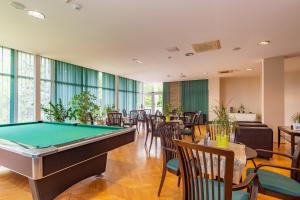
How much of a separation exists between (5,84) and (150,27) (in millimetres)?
4180

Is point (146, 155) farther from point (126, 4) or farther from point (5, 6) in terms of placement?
point (5, 6)

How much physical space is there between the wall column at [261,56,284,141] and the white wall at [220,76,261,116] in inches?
166

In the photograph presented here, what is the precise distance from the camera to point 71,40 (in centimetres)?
393

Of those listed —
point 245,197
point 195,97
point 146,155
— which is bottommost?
point 146,155

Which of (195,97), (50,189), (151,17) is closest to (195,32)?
(151,17)

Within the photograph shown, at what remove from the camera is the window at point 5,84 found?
14.9ft

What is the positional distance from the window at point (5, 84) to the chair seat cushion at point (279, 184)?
5726mm

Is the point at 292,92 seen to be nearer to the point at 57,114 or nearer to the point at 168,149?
the point at 168,149

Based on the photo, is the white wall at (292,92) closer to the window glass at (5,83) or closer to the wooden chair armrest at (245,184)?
the wooden chair armrest at (245,184)

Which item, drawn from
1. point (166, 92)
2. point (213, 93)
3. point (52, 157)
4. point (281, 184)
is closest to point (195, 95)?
point (213, 93)

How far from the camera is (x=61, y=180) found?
215 cm

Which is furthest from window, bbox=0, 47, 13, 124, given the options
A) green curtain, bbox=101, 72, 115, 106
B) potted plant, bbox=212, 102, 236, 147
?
potted plant, bbox=212, 102, 236, 147

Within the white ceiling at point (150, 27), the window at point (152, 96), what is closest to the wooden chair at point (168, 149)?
the white ceiling at point (150, 27)

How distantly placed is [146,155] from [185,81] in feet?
24.5
